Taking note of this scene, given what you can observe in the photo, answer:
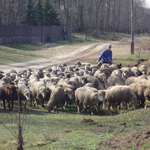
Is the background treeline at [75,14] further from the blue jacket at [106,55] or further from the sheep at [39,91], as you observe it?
the sheep at [39,91]

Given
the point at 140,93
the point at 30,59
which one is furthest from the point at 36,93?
the point at 30,59

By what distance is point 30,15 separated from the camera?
5366cm

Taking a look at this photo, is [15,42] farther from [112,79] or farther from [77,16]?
[77,16]

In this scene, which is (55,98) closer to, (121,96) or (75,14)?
(121,96)

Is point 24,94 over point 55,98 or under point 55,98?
over

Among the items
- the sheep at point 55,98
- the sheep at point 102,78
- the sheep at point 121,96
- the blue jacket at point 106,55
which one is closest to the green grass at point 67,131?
the sheep at point 55,98

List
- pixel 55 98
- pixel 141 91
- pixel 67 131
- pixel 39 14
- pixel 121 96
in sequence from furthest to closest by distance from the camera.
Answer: pixel 39 14, pixel 55 98, pixel 141 91, pixel 121 96, pixel 67 131

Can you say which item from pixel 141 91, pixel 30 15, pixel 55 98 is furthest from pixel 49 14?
pixel 141 91

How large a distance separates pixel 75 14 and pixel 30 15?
23.3 meters

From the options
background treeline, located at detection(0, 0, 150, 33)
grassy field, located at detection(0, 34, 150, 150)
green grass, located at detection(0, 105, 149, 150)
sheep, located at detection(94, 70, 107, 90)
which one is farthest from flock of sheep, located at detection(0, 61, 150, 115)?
background treeline, located at detection(0, 0, 150, 33)

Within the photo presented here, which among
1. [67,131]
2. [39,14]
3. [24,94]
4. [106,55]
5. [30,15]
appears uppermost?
[39,14]

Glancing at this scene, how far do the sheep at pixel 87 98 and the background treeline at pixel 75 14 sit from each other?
35.5 metres

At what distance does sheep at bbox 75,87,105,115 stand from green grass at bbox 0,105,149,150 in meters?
1.67

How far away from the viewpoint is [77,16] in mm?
75062
